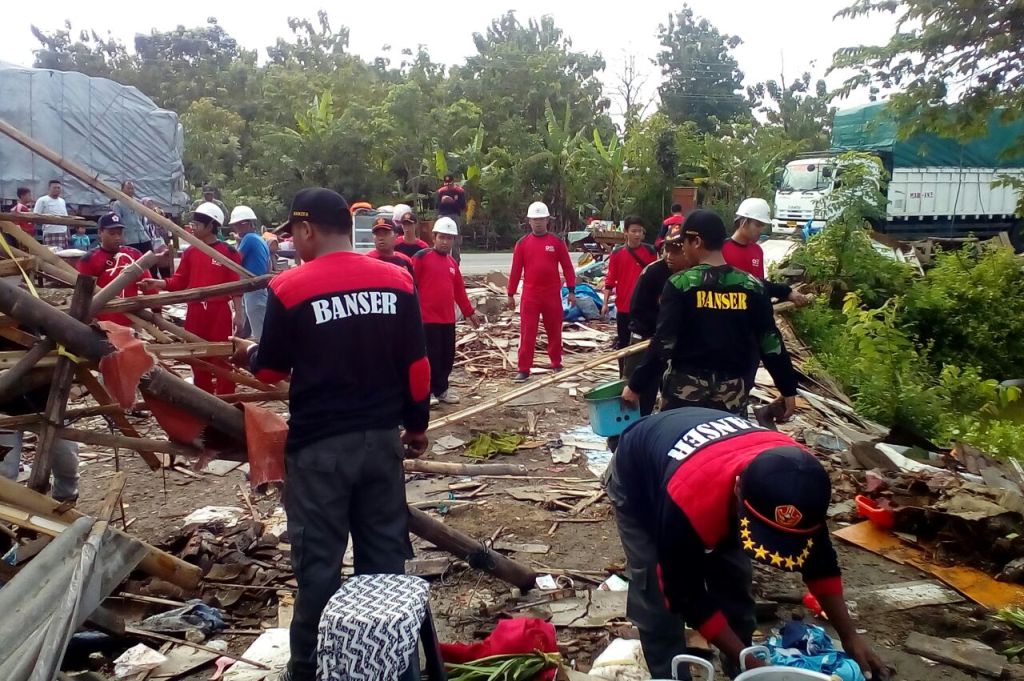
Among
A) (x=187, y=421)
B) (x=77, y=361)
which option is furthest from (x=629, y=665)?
(x=77, y=361)

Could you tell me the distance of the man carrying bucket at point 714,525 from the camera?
2.34 m

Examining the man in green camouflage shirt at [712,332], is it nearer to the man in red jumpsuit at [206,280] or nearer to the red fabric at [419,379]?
the red fabric at [419,379]

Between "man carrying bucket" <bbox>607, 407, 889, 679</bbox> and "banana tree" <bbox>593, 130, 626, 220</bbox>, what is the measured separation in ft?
78.4

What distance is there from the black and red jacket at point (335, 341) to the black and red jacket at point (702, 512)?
129 centimetres

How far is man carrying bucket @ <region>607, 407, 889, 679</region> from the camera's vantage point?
7.69 ft

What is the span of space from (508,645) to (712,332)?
2.21 m

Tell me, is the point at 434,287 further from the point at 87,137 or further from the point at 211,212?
the point at 87,137

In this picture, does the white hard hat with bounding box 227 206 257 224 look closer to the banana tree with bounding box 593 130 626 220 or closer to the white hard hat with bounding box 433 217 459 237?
the white hard hat with bounding box 433 217 459 237

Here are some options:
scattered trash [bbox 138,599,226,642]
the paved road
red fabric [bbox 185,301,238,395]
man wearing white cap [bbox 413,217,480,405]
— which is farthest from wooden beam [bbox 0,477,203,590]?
the paved road

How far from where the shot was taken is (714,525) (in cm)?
261

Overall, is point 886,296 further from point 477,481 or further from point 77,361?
point 77,361

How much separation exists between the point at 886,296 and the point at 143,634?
438 inches

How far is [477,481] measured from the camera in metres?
6.57

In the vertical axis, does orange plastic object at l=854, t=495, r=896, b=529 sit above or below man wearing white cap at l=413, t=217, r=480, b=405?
below
